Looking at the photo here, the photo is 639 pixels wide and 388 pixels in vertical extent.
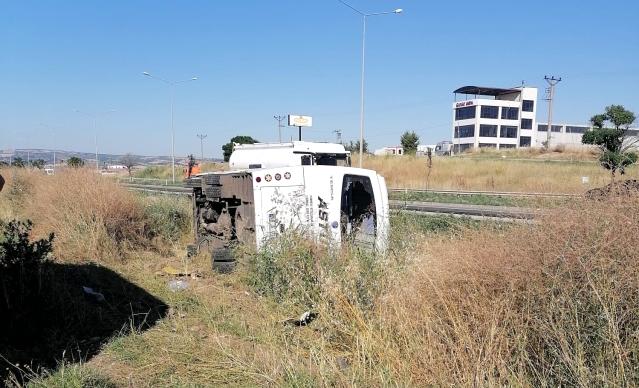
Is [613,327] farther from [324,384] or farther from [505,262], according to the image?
[324,384]

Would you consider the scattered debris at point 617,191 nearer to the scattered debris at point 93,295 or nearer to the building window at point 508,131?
the scattered debris at point 93,295

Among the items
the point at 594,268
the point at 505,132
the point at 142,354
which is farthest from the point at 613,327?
the point at 505,132

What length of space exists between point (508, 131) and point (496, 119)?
4644 millimetres

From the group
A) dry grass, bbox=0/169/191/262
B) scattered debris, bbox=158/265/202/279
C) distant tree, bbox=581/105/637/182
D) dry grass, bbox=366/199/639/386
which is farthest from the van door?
distant tree, bbox=581/105/637/182

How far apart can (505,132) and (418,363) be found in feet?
341

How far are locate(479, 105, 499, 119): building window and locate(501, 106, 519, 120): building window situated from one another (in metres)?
1.44

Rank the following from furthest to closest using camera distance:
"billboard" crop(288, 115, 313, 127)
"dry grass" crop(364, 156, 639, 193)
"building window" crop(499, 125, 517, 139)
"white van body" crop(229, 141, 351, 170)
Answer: "building window" crop(499, 125, 517, 139)
"dry grass" crop(364, 156, 639, 193)
"billboard" crop(288, 115, 313, 127)
"white van body" crop(229, 141, 351, 170)

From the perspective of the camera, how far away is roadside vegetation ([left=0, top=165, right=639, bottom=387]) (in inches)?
116

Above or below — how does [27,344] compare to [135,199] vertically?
below

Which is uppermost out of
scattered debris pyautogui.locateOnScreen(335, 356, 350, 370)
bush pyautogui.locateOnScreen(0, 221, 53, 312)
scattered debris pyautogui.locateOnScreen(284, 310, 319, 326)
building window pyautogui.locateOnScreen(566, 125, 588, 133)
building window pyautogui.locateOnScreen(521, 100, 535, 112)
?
building window pyautogui.locateOnScreen(521, 100, 535, 112)

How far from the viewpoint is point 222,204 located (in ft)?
28.7

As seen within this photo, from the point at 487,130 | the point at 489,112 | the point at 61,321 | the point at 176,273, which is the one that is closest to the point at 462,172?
the point at 176,273

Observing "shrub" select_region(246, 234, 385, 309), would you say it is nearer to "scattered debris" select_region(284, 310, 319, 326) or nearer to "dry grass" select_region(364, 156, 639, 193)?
"scattered debris" select_region(284, 310, 319, 326)

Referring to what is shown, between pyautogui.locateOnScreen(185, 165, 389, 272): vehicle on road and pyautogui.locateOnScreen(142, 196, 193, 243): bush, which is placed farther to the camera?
pyautogui.locateOnScreen(142, 196, 193, 243): bush
